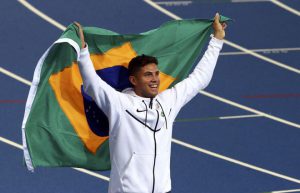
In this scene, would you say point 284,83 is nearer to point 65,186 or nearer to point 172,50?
point 65,186

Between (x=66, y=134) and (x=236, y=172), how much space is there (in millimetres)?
2195

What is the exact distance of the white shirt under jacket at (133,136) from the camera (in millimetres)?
4609

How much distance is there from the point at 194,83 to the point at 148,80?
320mm

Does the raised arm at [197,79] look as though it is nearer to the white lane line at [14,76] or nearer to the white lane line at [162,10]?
the white lane line at [14,76]

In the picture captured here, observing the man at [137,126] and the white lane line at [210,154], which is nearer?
the man at [137,126]

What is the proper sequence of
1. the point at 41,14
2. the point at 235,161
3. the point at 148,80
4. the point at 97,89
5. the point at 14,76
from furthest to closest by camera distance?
the point at 41,14, the point at 14,76, the point at 235,161, the point at 148,80, the point at 97,89

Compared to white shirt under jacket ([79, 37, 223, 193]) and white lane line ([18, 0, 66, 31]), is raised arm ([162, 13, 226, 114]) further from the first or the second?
white lane line ([18, 0, 66, 31])

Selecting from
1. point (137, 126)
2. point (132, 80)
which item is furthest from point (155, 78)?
point (137, 126)

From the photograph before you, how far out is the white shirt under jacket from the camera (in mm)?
4609

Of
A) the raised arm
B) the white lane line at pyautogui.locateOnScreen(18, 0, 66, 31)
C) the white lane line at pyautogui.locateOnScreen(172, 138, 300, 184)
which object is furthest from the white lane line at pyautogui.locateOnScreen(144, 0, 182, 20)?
the raised arm

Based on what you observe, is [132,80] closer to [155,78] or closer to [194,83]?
[155,78]

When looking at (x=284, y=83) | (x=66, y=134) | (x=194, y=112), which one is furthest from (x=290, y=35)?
(x=66, y=134)

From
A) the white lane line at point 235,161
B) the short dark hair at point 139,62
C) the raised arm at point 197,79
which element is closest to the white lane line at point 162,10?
the white lane line at point 235,161

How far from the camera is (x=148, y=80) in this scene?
4711mm
